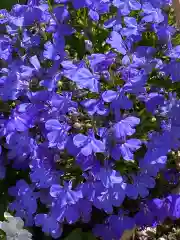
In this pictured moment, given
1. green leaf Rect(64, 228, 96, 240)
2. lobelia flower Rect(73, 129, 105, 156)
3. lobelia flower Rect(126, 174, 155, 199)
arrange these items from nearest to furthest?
lobelia flower Rect(73, 129, 105, 156)
lobelia flower Rect(126, 174, 155, 199)
green leaf Rect(64, 228, 96, 240)

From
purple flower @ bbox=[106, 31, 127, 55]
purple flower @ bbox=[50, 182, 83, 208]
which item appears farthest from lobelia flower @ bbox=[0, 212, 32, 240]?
purple flower @ bbox=[106, 31, 127, 55]

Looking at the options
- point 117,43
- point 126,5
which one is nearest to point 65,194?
point 117,43

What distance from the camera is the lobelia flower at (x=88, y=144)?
1.28 metres

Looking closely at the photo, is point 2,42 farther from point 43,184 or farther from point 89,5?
point 43,184

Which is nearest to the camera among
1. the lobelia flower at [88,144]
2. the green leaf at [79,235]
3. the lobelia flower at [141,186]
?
the lobelia flower at [88,144]

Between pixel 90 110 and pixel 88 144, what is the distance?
0.08 metres

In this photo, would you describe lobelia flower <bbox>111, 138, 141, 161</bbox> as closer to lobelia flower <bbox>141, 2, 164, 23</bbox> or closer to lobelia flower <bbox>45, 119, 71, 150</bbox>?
lobelia flower <bbox>45, 119, 71, 150</bbox>

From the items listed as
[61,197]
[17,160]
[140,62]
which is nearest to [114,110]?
[140,62]

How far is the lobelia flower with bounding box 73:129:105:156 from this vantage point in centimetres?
128

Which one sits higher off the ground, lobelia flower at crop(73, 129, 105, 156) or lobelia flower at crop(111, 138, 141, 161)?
lobelia flower at crop(73, 129, 105, 156)

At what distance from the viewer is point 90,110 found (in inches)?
51.0

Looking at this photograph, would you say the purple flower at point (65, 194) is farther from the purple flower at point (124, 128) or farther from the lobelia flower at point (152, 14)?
the lobelia flower at point (152, 14)

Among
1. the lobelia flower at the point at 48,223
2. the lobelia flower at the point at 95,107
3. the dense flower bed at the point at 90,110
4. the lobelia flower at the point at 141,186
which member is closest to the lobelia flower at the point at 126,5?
the dense flower bed at the point at 90,110

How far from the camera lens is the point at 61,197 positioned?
1.38m
